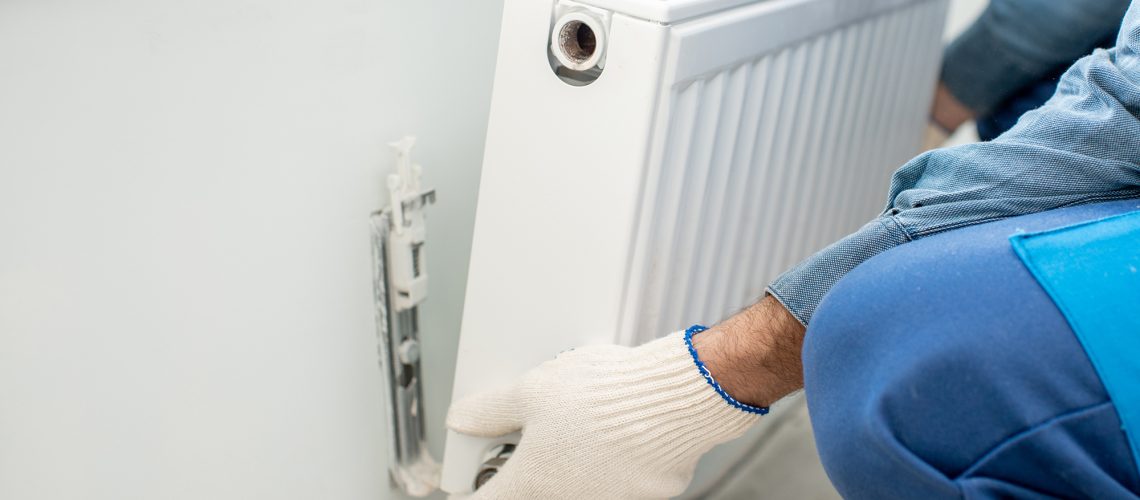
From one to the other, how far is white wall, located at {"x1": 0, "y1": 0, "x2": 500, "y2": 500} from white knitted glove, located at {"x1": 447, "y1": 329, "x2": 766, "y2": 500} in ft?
0.47

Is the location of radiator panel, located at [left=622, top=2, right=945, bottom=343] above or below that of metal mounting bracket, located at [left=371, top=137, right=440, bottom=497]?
above

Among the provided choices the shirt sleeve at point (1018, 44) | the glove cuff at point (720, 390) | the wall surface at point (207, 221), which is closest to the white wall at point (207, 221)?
the wall surface at point (207, 221)

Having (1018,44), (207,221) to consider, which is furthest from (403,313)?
(1018,44)

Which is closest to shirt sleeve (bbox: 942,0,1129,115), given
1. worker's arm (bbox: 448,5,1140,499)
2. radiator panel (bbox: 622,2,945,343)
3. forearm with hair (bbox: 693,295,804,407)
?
radiator panel (bbox: 622,2,945,343)

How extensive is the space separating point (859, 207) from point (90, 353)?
1.87ft

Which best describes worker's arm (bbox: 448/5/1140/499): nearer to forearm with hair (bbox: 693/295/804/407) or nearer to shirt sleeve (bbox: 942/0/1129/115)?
forearm with hair (bbox: 693/295/804/407)

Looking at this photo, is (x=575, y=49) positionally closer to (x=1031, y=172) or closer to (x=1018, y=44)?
(x=1031, y=172)

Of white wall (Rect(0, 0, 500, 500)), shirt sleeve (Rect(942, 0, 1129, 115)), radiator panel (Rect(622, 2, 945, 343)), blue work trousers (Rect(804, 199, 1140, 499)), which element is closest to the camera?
blue work trousers (Rect(804, 199, 1140, 499))

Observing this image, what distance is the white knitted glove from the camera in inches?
19.1

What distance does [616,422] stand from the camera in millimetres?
490

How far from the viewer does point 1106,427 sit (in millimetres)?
306

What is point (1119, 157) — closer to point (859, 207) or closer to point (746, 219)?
point (746, 219)

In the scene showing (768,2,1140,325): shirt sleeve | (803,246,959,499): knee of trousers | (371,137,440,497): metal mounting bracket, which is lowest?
(371,137,440,497): metal mounting bracket

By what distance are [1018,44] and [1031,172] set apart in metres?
0.34
